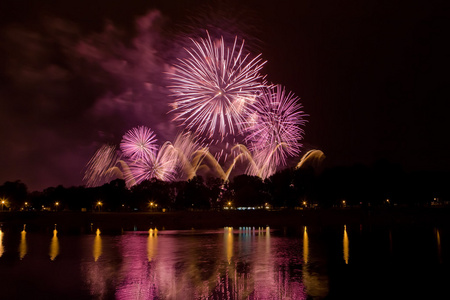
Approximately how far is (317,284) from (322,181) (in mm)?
74690

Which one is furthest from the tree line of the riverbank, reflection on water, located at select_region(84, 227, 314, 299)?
reflection on water, located at select_region(84, 227, 314, 299)

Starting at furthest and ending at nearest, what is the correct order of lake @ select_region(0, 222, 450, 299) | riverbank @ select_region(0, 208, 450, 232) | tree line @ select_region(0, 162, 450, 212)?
1. tree line @ select_region(0, 162, 450, 212)
2. riverbank @ select_region(0, 208, 450, 232)
3. lake @ select_region(0, 222, 450, 299)

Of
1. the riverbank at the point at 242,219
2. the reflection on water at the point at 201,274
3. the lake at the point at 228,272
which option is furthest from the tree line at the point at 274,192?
the reflection on water at the point at 201,274

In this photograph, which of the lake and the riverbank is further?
the riverbank

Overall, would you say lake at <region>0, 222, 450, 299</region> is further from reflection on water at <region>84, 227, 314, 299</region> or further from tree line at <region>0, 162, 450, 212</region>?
tree line at <region>0, 162, 450, 212</region>

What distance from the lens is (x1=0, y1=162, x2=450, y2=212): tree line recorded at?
80.9 meters

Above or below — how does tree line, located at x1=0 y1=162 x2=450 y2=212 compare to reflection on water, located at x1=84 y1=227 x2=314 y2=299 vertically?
above

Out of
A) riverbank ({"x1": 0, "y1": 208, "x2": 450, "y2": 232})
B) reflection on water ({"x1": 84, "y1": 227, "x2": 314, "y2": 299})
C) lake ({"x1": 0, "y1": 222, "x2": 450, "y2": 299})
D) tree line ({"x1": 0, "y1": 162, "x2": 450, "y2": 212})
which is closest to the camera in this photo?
reflection on water ({"x1": 84, "y1": 227, "x2": 314, "y2": 299})

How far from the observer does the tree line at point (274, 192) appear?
80875 millimetres

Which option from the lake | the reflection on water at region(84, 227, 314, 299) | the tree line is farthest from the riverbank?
the reflection on water at region(84, 227, 314, 299)

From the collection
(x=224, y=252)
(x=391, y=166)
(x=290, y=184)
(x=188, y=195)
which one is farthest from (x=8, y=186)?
(x=224, y=252)

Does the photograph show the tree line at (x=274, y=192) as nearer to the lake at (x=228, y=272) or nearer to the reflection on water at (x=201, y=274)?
the lake at (x=228, y=272)

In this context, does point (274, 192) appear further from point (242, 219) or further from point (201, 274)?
point (201, 274)

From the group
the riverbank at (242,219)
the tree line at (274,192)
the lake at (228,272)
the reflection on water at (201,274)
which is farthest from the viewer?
the tree line at (274,192)
